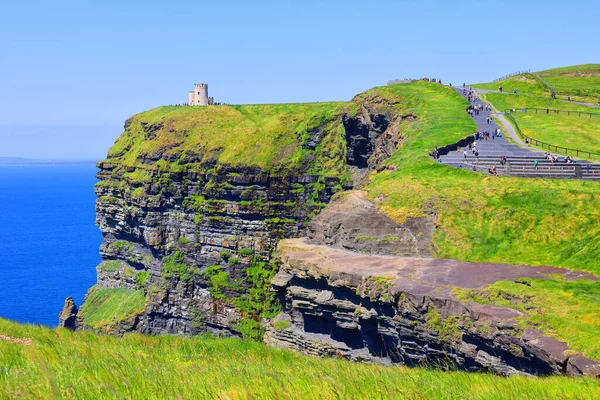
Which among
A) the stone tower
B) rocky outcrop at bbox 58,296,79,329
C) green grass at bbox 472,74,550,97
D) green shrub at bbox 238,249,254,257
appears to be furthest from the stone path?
the stone tower

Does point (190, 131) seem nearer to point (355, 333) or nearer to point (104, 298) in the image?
point (104, 298)

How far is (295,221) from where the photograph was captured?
3189 inches

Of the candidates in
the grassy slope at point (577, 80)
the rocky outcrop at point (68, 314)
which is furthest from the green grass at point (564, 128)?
the rocky outcrop at point (68, 314)

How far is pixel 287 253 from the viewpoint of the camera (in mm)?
44719

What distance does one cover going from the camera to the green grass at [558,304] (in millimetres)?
25094

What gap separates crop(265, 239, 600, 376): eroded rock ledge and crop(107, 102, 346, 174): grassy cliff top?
134ft

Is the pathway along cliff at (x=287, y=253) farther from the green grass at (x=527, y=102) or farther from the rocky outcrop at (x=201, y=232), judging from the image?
the green grass at (x=527, y=102)

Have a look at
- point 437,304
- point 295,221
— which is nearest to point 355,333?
point 437,304

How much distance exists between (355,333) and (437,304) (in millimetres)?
10248

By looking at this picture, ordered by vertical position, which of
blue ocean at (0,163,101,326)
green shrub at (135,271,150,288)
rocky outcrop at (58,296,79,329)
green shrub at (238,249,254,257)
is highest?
green shrub at (238,249,254,257)

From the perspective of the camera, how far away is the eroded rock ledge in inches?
1056

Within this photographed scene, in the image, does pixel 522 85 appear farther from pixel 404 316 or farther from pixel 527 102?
pixel 404 316

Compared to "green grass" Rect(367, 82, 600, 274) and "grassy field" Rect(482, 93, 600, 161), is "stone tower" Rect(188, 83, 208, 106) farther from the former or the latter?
"green grass" Rect(367, 82, 600, 274)

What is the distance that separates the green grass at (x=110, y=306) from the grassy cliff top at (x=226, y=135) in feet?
62.6
